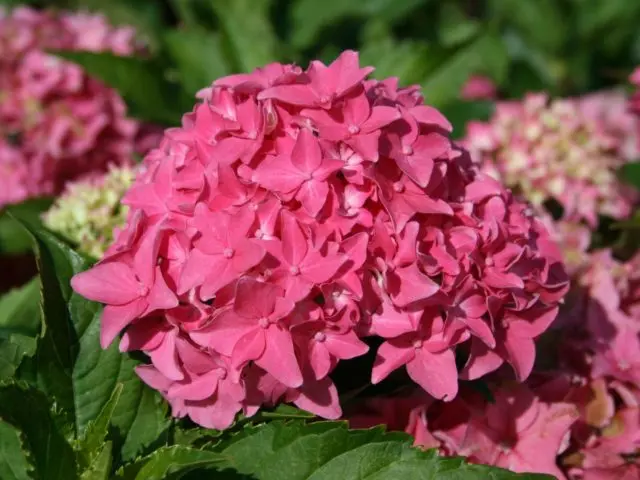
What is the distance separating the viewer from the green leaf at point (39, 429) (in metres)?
0.84

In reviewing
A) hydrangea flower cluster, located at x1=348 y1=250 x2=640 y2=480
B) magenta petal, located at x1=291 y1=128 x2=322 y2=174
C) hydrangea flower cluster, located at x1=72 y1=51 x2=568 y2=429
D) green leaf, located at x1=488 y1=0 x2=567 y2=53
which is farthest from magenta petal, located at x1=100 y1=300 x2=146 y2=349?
green leaf, located at x1=488 y1=0 x2=567 y2=53

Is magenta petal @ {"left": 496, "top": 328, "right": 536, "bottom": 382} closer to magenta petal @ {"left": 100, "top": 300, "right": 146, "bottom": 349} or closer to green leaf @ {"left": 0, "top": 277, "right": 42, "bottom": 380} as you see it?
magenta petal @ {"left": 100, "top": 300, "right": 146, "bottom": 349}

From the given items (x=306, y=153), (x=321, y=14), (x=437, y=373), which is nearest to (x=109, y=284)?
(x=306, y=153)

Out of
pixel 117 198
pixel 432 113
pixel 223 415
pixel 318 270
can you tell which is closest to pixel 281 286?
pixel 318 270

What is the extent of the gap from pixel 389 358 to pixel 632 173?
109cm

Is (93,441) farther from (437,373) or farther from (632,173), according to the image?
(632,173)

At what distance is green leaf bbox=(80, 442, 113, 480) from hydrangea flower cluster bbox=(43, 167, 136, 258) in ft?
1.44

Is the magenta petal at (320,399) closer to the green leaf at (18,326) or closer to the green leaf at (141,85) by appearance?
the green leaf at (18,326)

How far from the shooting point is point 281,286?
854 mm

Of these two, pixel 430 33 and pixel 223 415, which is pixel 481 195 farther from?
pixel 430 33

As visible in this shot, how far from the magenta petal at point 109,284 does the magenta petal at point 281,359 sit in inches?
5.9

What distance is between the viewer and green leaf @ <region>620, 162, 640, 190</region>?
5.96 ft

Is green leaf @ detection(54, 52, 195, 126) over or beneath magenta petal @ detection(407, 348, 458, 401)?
over

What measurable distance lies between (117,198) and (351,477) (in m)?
0.63
